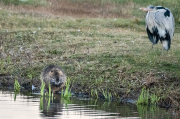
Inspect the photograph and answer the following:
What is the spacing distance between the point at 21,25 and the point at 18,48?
15.7ft

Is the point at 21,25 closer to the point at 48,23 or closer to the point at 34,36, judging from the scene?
the point at 48,23

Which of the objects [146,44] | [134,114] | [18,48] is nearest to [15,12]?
[18,48]

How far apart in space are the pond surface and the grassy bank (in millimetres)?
721

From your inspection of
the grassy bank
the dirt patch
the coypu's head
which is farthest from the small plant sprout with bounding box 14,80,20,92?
the dirt patch

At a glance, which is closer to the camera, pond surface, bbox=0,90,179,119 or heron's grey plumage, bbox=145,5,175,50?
pond surface, bbox=0,90,179,119

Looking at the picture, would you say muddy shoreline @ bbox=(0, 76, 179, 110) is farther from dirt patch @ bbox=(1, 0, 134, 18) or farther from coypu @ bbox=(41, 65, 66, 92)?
dirt patch @ bbox=(1, 0, 134, 18)

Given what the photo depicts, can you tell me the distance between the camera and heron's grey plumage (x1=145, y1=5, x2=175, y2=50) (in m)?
12.2

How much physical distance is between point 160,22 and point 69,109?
5.29 m

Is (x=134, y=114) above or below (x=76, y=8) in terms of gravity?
below

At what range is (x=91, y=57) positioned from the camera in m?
12.6

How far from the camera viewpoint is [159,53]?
13.0 metres

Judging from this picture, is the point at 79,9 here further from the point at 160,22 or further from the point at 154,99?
the point at 154,99

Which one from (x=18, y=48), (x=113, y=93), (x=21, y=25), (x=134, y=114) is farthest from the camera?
(x=21, y=25)

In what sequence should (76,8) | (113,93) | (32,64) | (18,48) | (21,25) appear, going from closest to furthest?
(113,93), (32,64), (18,48), (21,25), (76,8)
